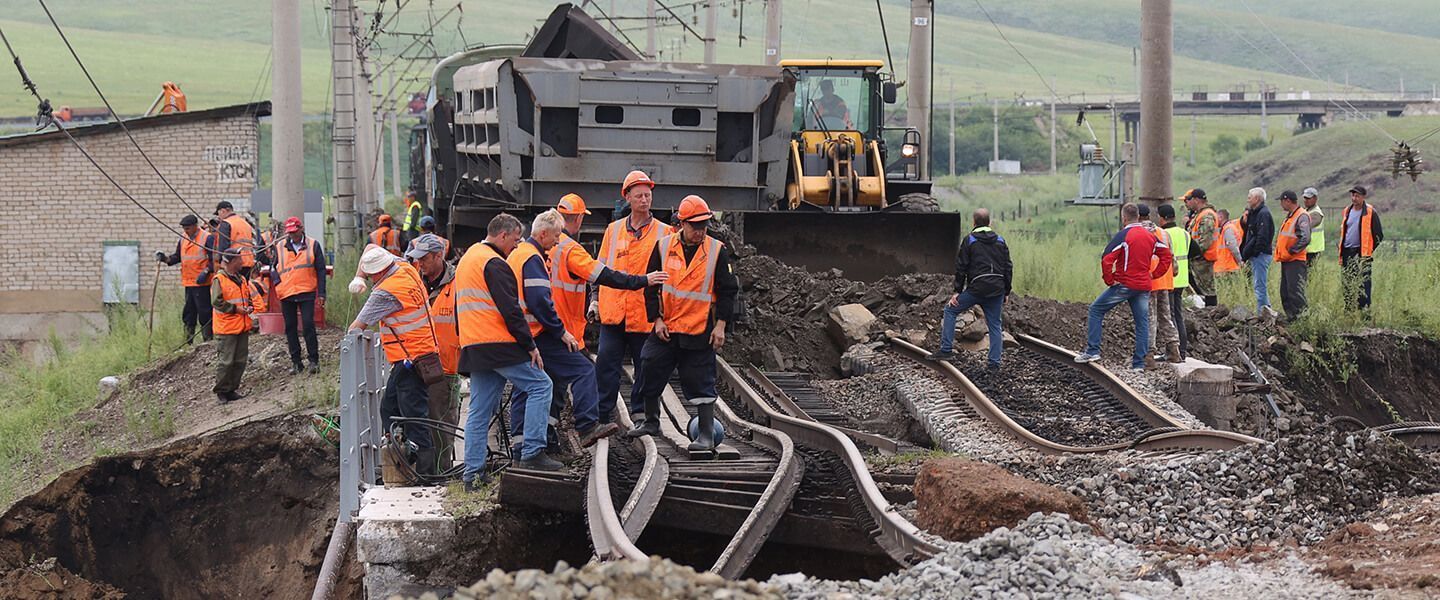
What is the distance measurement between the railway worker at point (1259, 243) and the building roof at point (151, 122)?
16.4m

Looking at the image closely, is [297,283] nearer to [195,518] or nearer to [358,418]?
[195,518]

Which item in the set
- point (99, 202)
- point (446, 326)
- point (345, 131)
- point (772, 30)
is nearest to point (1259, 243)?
point (446, 326)

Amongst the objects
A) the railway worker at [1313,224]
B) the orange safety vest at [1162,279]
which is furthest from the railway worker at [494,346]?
the railway worker at [1313,224]

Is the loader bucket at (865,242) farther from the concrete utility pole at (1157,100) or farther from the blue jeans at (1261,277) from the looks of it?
the blue jeans at (1261,277)

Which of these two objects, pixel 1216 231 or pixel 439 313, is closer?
pixel 439 313

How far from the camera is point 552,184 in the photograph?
1769 centimetres

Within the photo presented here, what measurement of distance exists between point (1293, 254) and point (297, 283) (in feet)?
36.2

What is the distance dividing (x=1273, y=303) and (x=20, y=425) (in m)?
15.1

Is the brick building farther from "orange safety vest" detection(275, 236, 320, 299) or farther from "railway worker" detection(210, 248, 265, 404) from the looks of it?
"railway worker" detection(210, 248, 265, 404)

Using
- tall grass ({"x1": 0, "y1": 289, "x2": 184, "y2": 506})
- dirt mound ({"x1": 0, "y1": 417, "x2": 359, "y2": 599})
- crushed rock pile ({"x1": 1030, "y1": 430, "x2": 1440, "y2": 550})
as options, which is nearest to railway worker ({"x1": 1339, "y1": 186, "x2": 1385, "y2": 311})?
crushed rock pile ({"x1": 1030, "y1": 430, "x2": 1440, "y2": 550})

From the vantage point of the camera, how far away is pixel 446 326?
36.5 ft

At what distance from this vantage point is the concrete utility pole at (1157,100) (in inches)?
690

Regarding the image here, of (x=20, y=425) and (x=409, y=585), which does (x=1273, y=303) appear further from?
(x=20, y=425)

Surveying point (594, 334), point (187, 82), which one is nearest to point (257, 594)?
point (594, 334)
